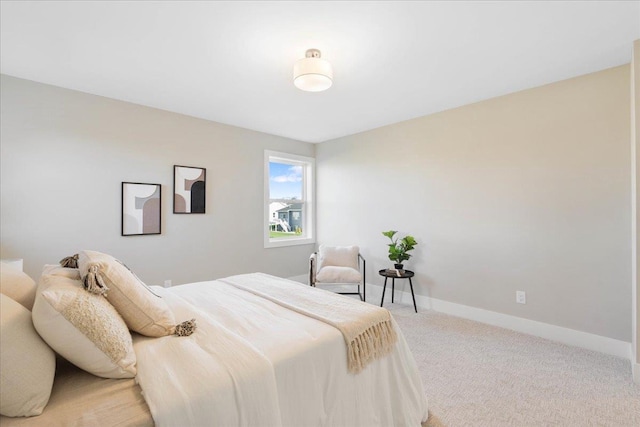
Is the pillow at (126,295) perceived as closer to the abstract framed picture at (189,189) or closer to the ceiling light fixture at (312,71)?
the ceiling light fixture at (312,71)

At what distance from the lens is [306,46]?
7.23ft

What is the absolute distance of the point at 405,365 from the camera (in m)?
1.61

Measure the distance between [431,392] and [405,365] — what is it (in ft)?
2.09

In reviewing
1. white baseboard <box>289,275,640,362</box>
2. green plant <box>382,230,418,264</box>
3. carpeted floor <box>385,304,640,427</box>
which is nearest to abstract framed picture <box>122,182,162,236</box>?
green plant <box>382,230,418,264</box>

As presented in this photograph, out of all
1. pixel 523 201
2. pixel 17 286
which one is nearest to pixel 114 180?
pixel 17 286

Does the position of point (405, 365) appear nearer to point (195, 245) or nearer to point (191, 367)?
point (191, 367)

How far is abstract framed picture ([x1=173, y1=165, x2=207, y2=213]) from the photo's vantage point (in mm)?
3594

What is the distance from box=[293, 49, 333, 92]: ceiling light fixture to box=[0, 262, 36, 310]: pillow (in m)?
1.97

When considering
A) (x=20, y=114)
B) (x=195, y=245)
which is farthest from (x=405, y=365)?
(x=20, y=114)

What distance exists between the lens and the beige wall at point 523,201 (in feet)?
8.34

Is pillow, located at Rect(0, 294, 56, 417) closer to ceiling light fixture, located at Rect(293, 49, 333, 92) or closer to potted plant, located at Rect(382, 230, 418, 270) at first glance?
ceiling light fixture, located at Rect(293, 49, 333, 92)

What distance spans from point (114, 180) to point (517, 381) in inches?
164

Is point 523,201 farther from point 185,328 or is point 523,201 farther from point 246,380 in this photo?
point 185,328

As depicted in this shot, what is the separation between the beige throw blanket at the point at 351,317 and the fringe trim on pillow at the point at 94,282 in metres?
0.94
